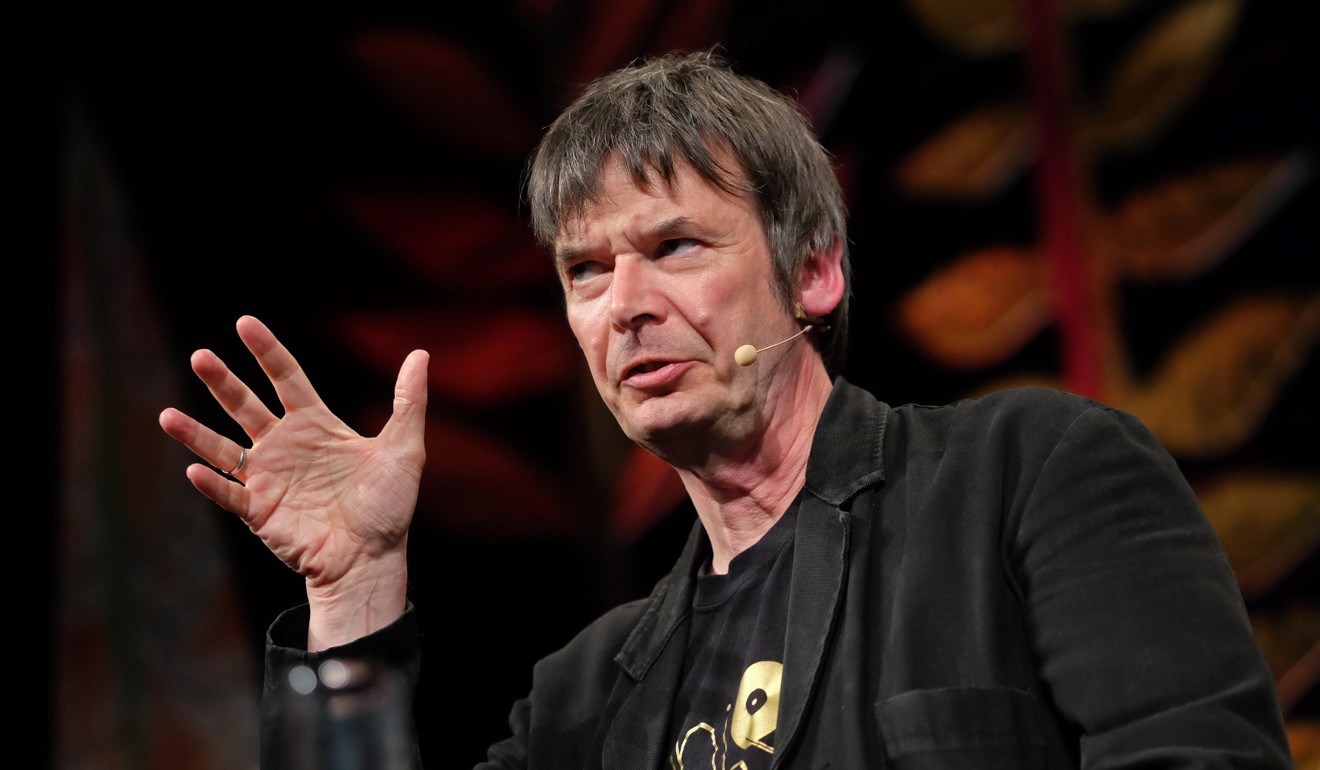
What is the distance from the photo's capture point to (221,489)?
157 cm

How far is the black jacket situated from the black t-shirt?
2.2 inches

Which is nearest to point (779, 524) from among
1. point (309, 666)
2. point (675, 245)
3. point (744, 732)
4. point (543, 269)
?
point (744, 732)

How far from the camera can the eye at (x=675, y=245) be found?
167 centimetres

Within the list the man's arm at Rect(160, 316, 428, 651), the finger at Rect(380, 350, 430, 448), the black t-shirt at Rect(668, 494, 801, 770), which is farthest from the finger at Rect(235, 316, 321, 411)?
the black t-shirt at Rect(668, 494, 801, 770)

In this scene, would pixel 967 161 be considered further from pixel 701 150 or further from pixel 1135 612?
pixel 1135 612

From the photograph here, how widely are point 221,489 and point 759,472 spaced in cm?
74

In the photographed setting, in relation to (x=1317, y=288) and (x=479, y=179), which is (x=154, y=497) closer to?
(x=479, y=179)

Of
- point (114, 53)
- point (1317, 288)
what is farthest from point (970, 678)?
point (114, 53)

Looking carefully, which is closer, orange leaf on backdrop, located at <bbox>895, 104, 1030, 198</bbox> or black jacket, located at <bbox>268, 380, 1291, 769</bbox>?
black jacket, located at <bbox>268, 380, 1291, 769</bbox>

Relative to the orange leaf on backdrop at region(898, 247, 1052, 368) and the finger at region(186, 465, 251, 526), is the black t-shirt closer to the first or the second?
the finger at region(186, 465, 251, 526)

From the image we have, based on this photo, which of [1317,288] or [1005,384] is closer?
[1317,288]

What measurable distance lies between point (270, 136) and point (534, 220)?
1.53 metres

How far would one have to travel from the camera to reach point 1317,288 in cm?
303

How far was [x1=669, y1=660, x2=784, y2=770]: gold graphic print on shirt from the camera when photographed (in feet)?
4.77
